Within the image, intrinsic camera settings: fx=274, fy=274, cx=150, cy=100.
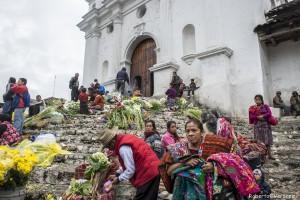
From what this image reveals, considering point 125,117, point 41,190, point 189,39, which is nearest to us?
point 41,190

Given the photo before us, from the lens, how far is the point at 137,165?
3.45m

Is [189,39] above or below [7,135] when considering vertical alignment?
above

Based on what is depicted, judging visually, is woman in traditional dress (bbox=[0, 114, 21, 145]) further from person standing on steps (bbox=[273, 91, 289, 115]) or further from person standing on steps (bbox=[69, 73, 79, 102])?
person standing on steps (bbox=[273, 91, 289, 115])

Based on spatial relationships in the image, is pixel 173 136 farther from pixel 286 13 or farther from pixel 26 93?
pixel 286 13

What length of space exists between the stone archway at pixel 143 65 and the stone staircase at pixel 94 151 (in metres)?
6.70

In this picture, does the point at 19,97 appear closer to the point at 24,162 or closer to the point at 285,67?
the point at 24,162

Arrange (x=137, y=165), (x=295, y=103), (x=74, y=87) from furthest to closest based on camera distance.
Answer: (x=74, y=87) → (x=295, y=103) → (x=137, y=165)

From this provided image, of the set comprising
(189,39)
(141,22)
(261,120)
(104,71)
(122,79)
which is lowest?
(261,120)

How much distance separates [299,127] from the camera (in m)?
8.96

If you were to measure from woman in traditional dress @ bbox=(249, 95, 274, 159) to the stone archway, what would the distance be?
35.0 feet

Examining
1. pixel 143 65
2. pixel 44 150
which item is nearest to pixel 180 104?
pixel 44 150

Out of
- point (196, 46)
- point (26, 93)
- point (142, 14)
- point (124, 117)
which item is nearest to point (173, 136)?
point (124, 117)

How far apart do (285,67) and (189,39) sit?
17.7ft

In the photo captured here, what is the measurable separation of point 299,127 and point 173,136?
A: 233 inches
